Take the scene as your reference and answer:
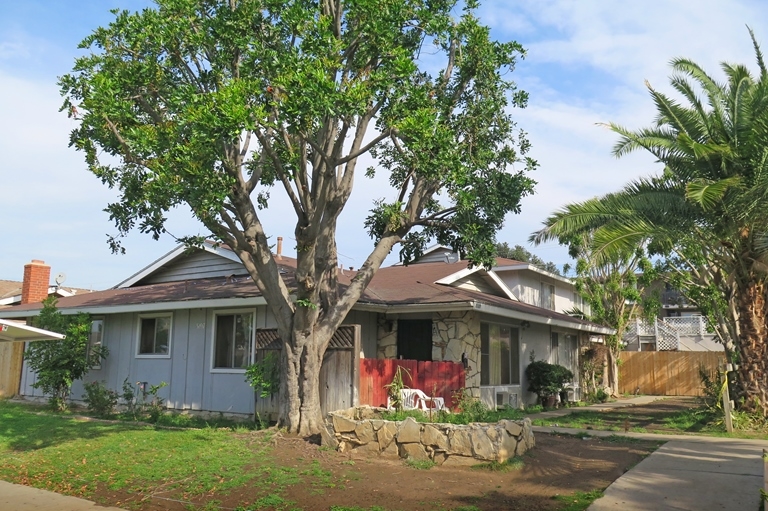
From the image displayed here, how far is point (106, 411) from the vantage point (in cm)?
1636

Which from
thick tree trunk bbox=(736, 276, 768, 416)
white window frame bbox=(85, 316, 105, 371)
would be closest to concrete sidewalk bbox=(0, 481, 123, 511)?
white window frame bbox=(85, 316, 105, 371)

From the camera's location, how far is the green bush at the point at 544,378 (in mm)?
18812

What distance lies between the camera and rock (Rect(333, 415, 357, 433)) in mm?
10375

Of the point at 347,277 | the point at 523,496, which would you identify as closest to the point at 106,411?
the point at 347,277

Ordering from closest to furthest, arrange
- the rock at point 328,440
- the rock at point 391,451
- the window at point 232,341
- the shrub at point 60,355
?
1. the rock at point 391,451
2. the rock at point 328,440
3. the window at point 232,341
4. the shrub at point 60,355

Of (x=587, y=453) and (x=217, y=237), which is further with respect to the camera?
(x=217, y=237)

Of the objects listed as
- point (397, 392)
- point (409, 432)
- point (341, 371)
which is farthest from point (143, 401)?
point (409, 432)

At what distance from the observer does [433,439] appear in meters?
9.63

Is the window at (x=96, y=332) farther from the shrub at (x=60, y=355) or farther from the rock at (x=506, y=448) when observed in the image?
the rock at (x=506, y=448)

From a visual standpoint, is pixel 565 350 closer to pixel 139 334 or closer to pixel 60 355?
pixel 139 334

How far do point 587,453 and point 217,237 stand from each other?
708cm

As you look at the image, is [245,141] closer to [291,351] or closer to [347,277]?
[291,351]

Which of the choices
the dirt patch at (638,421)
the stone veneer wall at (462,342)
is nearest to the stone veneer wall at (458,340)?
the stone veneer wall at (462,342)

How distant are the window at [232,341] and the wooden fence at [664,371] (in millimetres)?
19102
